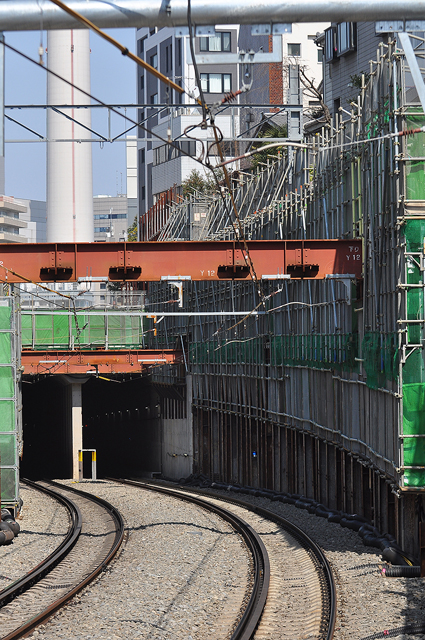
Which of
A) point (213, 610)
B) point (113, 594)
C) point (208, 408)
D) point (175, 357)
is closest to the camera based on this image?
point (213, 610)

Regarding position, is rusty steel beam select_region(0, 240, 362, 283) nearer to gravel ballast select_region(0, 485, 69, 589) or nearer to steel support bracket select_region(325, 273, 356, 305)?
steel support bracket select_region(325, 273, 356, 305)

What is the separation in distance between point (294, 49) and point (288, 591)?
57763mm

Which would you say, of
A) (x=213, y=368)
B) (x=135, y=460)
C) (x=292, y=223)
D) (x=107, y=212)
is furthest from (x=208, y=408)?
(x=107, y=212)

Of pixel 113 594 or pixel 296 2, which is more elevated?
pixel 296 2

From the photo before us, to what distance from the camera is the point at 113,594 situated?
16422mm

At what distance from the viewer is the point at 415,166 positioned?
760 inches

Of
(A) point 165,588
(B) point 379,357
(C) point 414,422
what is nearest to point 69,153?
(B) point 379,357

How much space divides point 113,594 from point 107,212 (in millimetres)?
172235

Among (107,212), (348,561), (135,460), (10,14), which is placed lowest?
(135,460)

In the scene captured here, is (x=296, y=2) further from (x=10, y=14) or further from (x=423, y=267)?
(x=423, y=267)

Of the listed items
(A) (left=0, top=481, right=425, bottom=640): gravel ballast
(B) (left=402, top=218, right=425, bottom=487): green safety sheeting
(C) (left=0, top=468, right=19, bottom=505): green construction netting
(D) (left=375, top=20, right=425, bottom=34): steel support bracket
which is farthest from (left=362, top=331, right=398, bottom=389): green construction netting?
(D) (left=375, top=20, right=425, bottom=34): steel support bracket

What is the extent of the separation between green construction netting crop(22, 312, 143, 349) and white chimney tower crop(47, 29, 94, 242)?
28226 millimetres

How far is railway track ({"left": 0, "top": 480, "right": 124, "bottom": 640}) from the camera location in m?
14.8

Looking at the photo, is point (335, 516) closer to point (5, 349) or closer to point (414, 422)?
point (414, 422)
